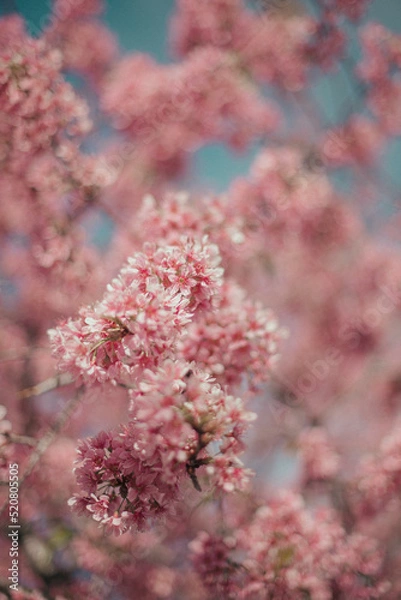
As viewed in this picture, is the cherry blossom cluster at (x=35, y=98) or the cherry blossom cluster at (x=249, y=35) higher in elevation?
the cherry blossom cluster at (x=249, y=35)

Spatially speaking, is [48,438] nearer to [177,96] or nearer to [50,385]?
[50,385]

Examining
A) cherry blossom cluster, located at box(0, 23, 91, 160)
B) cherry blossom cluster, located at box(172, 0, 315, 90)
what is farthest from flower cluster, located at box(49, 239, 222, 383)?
cherry blossom cluster, located at box(172, 0, 315, 90)

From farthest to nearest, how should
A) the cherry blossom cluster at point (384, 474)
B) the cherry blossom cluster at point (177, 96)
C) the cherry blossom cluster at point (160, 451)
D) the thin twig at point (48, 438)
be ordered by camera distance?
the cherry blossom cluster at point (177, 96), the cherry blossom cluster at point (384, 474), the thin twig at point (48, 438), the cherry blossom cluster at point (160, 451)

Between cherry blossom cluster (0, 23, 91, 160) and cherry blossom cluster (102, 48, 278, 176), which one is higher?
cherry blossom cluster (102, 48, 278, 176)

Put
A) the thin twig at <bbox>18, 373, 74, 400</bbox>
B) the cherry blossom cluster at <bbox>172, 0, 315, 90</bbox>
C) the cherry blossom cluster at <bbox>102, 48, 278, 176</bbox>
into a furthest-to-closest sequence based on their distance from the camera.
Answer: the cherry blossom cluster at <bbox>172, 0, 315, 90</bbox>
the cherry blossom cluster at <bbox>102, 48, 278, 176</bbox>
the thin twig at <bbox>18, 373, 74, 400</bbox>

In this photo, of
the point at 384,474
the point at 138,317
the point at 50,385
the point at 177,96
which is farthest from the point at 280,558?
the point at 177,96

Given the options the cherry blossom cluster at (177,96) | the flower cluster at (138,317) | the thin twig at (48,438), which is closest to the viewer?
the flower cluster at (138,317)

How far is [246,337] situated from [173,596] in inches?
258

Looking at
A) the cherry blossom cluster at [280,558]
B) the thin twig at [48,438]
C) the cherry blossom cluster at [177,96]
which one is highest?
the cherry blossom cluster at [177,96]

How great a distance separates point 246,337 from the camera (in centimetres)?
237

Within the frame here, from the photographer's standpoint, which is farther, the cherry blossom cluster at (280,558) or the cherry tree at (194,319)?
the cherry blossom cluster at (280,558)

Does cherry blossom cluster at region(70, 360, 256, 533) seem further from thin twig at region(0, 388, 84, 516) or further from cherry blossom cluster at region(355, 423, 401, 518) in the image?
cherry blossom cluster at region(355, 423, 401, 518)

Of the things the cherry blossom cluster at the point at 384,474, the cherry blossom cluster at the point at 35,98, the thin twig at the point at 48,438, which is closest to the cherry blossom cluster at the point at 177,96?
the cherry blossom cluster at the point at 35,98

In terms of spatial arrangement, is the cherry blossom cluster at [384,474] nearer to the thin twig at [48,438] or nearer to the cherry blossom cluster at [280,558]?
the cherry blossom cluster at [280,558]
